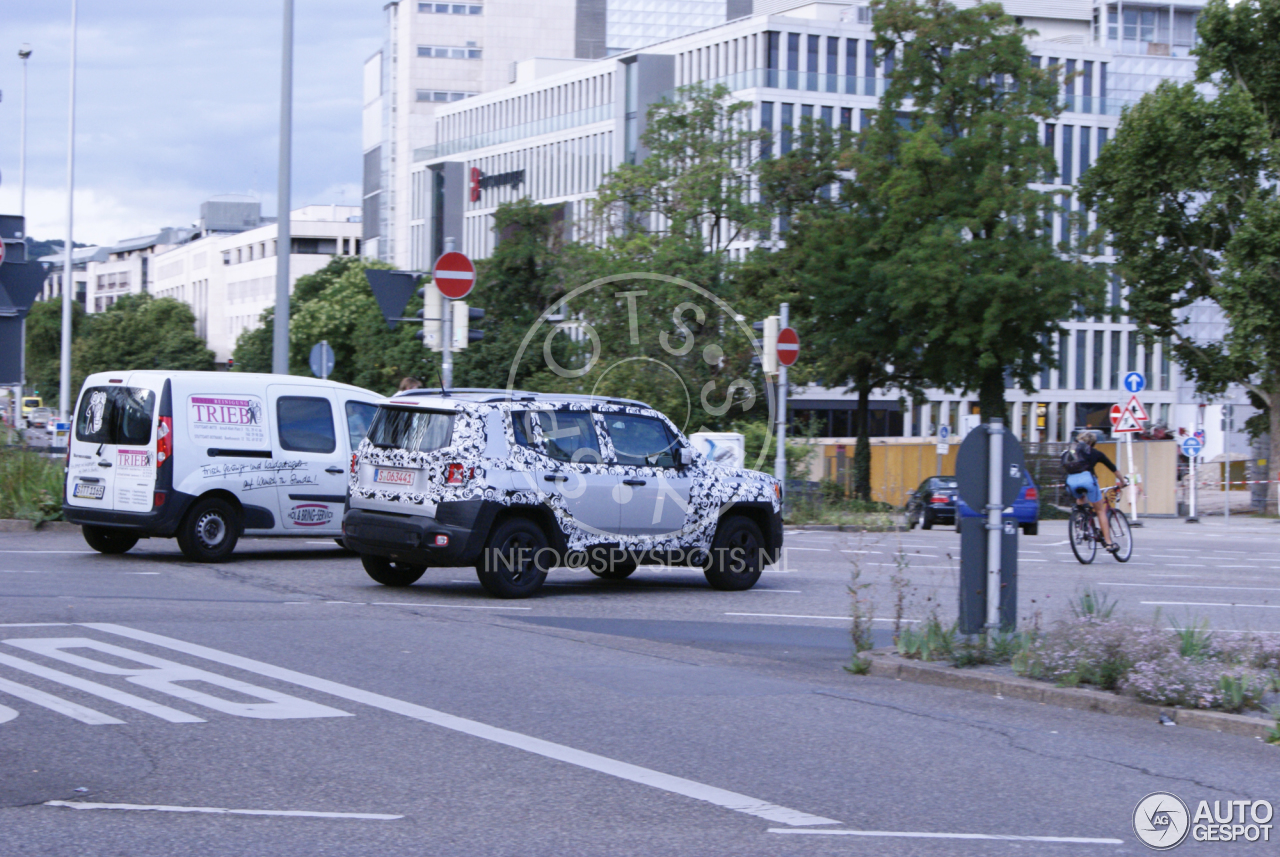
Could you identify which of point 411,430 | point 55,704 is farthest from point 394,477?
point 55,704

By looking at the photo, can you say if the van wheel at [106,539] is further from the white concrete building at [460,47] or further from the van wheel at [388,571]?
the white concrete building at [460,47]

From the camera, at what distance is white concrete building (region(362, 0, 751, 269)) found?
11381cm

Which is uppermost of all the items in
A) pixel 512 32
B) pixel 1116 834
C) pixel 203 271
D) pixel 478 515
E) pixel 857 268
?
pixel 512 32

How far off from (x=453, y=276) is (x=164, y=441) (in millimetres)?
3940

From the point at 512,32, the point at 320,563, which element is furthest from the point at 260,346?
the point at 320,563

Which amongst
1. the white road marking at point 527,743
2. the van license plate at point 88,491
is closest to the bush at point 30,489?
the van license plate at point 88,491

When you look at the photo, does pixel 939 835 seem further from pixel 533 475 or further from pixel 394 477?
pixel 394 477

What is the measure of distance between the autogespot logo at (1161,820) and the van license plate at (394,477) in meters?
8.18

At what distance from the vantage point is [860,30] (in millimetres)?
78062

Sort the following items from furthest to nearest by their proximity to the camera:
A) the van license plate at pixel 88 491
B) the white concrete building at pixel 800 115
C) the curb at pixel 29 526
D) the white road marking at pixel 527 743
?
1. the white concrete building at pixel 800 115
2. the curb at pixel 29 526
3. the van license plate at pixel 88 491
4. the white road marking at pixel 527 743

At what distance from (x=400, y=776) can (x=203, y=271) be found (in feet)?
505

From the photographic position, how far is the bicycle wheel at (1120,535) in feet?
69.8

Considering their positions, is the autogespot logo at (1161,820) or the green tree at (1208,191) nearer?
the autogespot logo at (1161,820)

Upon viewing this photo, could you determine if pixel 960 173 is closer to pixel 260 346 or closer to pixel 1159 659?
pixel 1159 659
